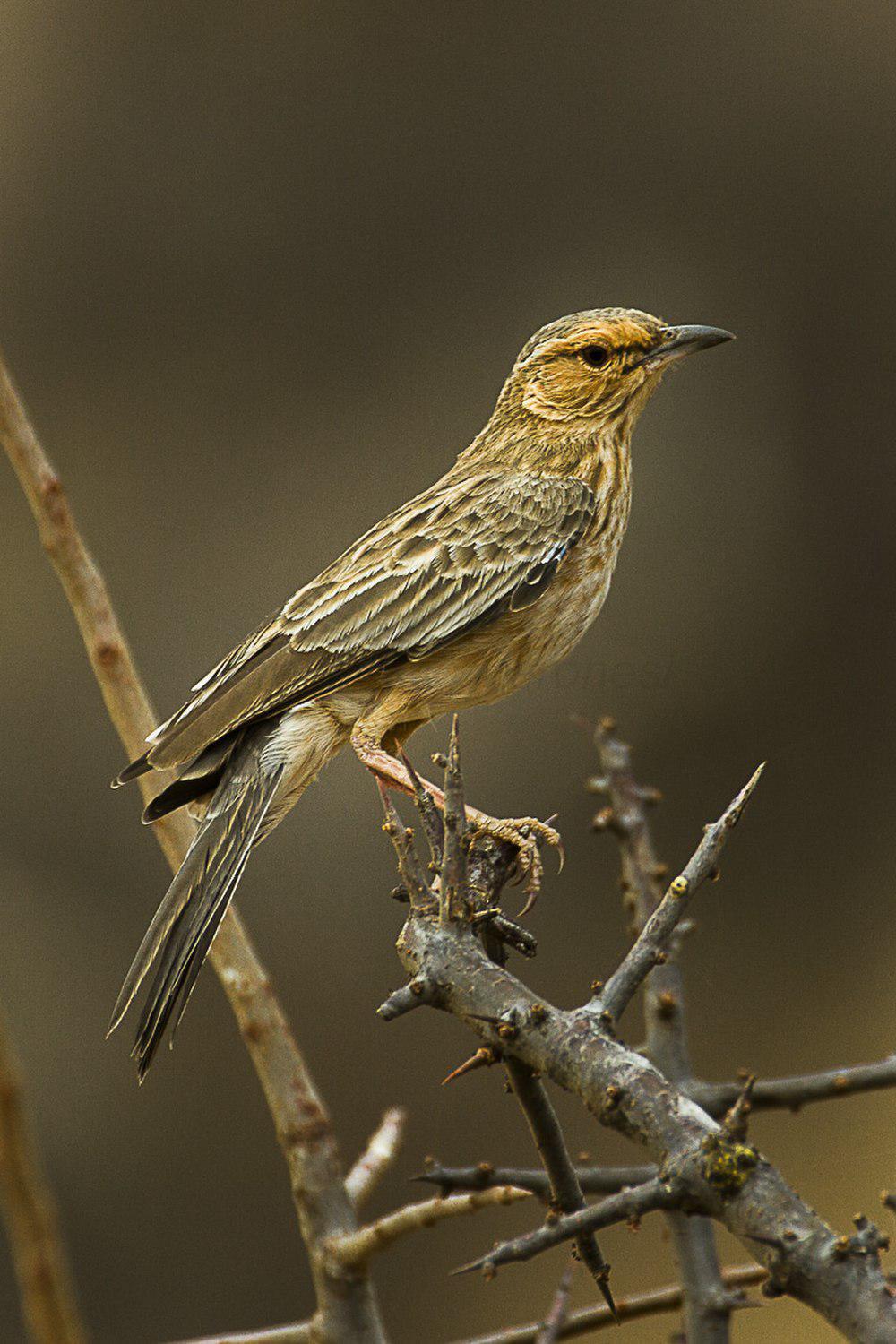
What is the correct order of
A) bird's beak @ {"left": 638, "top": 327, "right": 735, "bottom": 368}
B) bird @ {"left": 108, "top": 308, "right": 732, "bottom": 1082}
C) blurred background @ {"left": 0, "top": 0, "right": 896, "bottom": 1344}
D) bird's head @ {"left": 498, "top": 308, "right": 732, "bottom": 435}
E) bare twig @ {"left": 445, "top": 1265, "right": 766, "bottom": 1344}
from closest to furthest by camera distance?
bare twig @ {"left": 445, "top": 1265, "right": 766, "bottom": 1344} < bird @ {"left": 108, "top": 308, "right": 732, "bottom": 1082} < bird's beak @ {"left": 638, "top": 327, "right": 735, "bottom": 368} < bird's head @ {"left": 498, "top": 308, "right": 732, "bottom": 435} < blurred background @ {"left": 0, "top": 0, "right": 896, "bottom": 1344}

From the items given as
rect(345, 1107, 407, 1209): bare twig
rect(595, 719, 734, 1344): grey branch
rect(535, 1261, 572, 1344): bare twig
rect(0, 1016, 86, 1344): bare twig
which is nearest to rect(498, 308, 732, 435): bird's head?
rect(595, 719, 734, 1344): grey branch

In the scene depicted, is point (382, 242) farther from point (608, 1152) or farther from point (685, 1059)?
point (685, 1059)

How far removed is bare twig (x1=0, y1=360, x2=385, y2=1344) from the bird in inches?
4.6

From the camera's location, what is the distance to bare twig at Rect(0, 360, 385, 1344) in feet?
7.14

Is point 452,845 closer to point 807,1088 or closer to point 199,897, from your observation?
point 807,1088

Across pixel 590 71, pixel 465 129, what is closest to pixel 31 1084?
pixel 465 129

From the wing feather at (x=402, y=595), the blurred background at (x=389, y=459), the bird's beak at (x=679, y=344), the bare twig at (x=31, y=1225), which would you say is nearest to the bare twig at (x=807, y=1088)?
the bare twig at (x=31, y=1225)

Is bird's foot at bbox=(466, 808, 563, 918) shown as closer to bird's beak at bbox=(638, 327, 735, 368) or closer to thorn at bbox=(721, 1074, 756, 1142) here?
thorn at bbox=(721, 1074, 756, 1142)

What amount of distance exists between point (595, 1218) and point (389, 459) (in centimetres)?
495

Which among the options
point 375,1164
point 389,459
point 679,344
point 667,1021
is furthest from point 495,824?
point 389,459

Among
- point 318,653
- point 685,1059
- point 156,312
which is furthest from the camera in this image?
point 156,312

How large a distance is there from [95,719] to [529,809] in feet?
5.71

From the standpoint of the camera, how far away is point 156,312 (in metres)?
6.18

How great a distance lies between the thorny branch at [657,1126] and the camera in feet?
3.84
